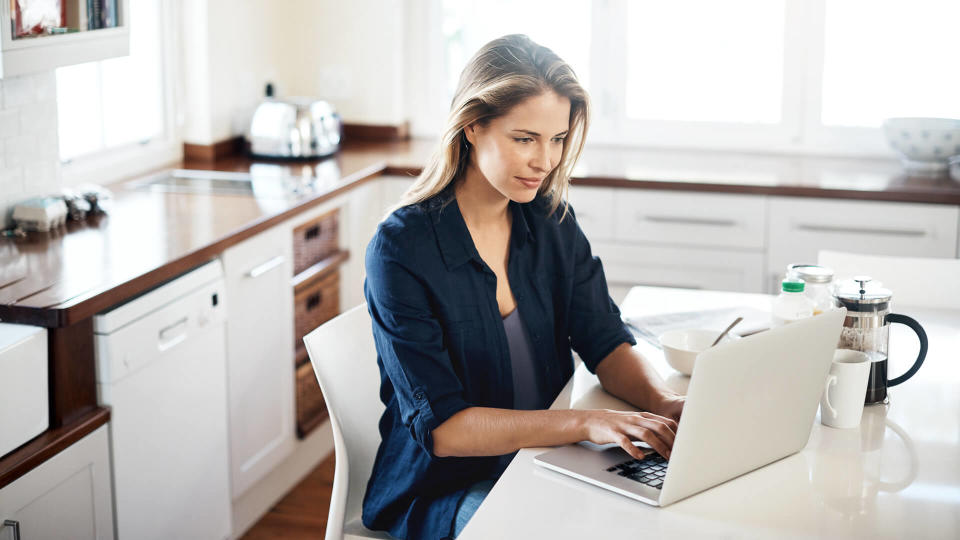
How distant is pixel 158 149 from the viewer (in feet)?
10.9

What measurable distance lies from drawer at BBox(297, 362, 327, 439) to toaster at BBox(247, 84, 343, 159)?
2.50 feet

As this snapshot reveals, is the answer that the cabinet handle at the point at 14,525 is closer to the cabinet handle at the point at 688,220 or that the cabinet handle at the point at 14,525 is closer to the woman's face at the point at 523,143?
the woman's face at the point at 523,143

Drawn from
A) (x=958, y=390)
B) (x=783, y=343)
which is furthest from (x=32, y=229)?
(x=958, y=390)

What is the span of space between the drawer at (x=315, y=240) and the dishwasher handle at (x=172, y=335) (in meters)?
0.69

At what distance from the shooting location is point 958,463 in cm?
146

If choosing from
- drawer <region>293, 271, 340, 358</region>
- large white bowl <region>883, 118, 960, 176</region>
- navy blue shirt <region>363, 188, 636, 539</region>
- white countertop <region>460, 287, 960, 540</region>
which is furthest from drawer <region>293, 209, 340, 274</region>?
large white bowl <region>883, 118, 960, 176</region>

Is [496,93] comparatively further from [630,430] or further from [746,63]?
[746,63]

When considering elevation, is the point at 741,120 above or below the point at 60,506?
above

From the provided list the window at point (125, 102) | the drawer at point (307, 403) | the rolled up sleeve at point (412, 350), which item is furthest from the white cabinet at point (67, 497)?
the window at point (125, 102)

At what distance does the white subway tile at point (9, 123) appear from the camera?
2.36 m

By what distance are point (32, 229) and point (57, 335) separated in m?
0.63

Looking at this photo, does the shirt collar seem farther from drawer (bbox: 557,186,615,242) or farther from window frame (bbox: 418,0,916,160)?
window frame (bbox: 418,0,916,160)

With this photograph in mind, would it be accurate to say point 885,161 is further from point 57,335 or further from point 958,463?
point 57,335

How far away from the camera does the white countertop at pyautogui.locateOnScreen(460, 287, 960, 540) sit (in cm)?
125
